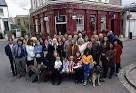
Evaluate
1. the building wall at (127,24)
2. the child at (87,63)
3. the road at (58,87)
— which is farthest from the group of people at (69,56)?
the building wall at (127,24)

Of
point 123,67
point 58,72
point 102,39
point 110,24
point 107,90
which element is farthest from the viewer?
point 110,24

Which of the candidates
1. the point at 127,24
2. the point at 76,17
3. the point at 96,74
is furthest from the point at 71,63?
the point at 127,24

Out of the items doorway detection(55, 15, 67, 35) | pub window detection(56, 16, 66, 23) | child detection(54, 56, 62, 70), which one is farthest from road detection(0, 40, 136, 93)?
pub window detection(56, 16, 66, 23)

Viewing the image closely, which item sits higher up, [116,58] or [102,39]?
[102,39]

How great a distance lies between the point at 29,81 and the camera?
34.8ft

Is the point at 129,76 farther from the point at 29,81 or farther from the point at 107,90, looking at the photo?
the point at 29,81

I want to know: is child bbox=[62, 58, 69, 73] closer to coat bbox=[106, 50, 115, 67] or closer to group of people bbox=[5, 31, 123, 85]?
group of people bbox=[5, 31, 123, 85]

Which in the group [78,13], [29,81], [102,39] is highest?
[78,13]

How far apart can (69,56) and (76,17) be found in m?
15.8

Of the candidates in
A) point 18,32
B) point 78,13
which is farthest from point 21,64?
point 18,32

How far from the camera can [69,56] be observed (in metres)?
10.5

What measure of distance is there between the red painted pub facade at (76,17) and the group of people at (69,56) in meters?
12.0

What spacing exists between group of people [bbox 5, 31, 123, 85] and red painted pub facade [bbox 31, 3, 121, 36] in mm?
12005

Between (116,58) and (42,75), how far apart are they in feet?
11.4
